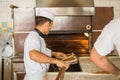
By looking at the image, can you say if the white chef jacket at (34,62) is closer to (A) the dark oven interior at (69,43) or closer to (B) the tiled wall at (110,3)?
(A) the dark oven interior at (69,43)

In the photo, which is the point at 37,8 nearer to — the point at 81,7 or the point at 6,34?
the point at 81,7

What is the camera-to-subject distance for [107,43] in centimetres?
139

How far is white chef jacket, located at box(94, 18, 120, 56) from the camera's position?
4.45ft

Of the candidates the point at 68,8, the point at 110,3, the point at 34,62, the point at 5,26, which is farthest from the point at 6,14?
the point at 34,62

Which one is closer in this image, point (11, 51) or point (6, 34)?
point (11, 51)

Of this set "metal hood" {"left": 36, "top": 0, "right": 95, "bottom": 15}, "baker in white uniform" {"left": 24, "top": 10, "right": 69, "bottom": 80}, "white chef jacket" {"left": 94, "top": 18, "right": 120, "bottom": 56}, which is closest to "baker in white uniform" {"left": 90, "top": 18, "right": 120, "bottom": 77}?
"white chef jacket" {"left": 94, "top": 18, "right": 120, "bottom": 56}

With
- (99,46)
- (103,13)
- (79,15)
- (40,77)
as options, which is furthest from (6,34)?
(99,46)

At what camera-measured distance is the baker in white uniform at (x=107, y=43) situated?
53.5 inches

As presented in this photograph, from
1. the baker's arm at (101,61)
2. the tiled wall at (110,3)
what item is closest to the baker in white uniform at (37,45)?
the baker's arm at (101,61)

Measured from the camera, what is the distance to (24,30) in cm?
364

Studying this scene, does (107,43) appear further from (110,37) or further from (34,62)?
(34,62)

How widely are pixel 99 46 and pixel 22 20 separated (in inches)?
92.2

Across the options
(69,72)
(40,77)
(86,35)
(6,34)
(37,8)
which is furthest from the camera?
(6,34)

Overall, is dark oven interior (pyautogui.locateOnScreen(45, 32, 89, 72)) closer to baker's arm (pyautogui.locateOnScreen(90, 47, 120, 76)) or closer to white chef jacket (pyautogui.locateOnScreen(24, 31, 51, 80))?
white chef jacket (pyautogui.locateOnScreen(24, 31, 51, 80))
